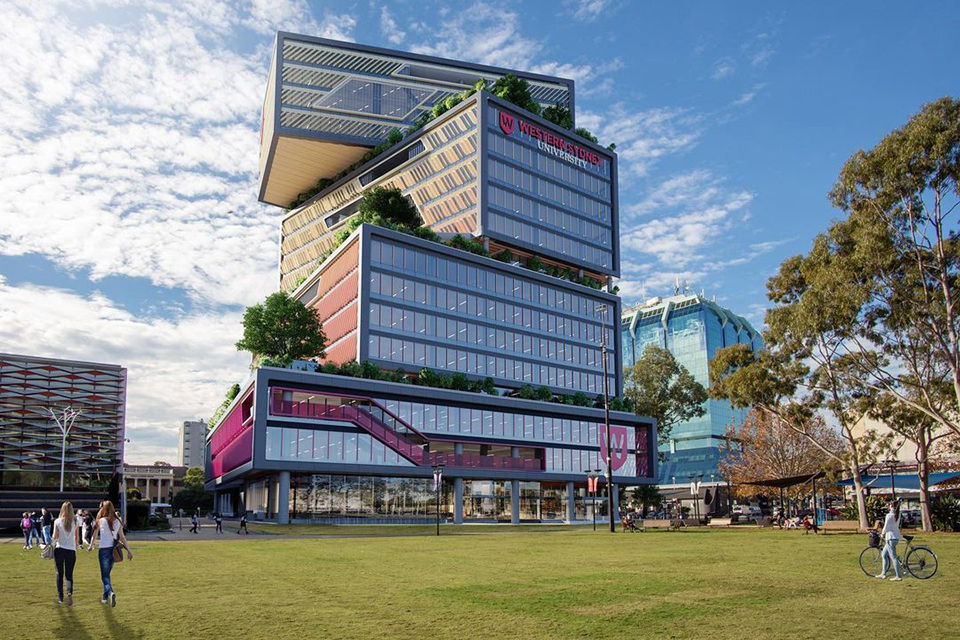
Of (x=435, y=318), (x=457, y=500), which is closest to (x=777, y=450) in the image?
(x=457, y=500)

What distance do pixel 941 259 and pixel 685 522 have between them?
89.1ft

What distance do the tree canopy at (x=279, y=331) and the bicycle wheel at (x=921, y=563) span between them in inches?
2739

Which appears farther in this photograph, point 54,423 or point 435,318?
point 435,318

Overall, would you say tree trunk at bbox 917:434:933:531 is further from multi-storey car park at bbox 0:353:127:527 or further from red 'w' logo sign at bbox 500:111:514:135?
red 'w' logo sign at bbox 500:111:514:135

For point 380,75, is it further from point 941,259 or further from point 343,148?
point 941,259

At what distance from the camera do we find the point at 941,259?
36.8 metres

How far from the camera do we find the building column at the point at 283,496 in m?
63.7

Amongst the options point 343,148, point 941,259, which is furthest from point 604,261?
point 941,259

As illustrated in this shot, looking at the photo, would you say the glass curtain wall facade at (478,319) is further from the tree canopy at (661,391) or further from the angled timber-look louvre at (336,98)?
the angled timber-look louvre at (336,98)

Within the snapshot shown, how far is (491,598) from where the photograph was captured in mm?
14953

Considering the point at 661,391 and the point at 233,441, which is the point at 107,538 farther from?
the point at 661,391

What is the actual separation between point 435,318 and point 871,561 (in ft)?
224

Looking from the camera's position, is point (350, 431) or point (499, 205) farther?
point (499, 205)

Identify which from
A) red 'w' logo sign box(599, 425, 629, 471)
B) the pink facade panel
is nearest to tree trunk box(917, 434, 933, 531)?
red 'w' logo sign box(599, 425, 629, 471)
